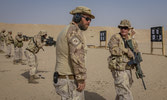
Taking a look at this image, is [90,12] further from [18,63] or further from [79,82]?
[18,63]

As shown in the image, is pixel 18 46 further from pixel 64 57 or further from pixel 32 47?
pixel 64 57

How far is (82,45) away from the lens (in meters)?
2.59

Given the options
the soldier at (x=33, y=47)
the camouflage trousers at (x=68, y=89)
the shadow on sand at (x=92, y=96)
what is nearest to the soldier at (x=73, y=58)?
the camouflage trousers at (x=68, y=89)

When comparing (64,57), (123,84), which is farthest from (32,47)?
(64,57)

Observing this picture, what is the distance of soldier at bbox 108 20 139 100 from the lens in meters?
3.70

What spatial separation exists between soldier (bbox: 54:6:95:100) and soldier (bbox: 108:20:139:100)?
1.26 m

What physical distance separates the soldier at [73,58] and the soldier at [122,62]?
1262 millimetres

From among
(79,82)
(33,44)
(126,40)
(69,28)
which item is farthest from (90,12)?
(33,44)

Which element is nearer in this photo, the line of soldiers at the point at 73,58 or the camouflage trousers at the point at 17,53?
the line of soldiers at the point at 73,58

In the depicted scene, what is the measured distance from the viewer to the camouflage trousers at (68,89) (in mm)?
2629

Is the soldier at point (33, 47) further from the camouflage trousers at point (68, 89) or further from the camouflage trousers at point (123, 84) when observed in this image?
the camouflage trousers at point (68, 89)

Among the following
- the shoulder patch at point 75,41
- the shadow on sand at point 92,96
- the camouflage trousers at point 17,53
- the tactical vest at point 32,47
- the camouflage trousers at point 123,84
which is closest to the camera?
the shoulder patch at point 75,41

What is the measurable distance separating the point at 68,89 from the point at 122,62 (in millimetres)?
1512

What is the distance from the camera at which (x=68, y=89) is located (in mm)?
2658
